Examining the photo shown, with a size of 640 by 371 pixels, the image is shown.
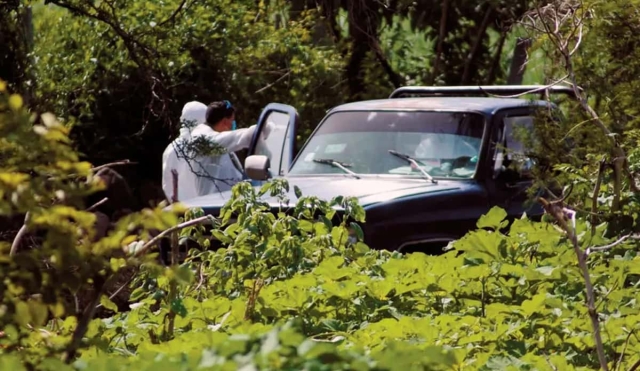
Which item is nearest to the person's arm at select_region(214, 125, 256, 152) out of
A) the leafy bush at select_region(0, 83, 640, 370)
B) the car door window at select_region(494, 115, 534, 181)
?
the car door window at select_region(494, 115, 534, 181)

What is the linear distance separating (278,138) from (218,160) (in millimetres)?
841

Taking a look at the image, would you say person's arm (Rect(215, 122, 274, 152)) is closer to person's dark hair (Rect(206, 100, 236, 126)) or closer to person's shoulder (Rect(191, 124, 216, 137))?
person's shoulder (Rect(191, 124, 216, 137))

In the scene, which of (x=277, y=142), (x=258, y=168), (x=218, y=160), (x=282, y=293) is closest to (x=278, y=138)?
(x=277, y=142)

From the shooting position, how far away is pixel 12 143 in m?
2.52

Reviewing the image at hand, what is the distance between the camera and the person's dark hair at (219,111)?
A: 34.6 feet

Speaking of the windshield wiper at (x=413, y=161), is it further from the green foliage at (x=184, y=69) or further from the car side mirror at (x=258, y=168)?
the green foliage at (x=184, y=69)

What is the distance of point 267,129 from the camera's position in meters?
9.80

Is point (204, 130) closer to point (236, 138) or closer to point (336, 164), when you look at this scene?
point (236, 138)

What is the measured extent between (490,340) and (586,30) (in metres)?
4.65

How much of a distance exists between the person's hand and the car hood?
1060 mm

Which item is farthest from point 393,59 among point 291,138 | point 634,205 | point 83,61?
point 634,205

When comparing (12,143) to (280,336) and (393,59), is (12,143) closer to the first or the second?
(280,336)

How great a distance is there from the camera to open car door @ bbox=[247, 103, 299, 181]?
938 centimetres

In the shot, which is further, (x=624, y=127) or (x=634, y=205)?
(x=624, y=127)
